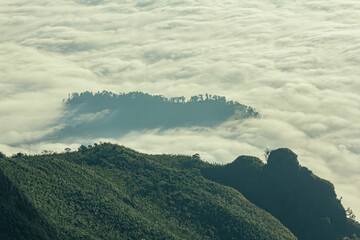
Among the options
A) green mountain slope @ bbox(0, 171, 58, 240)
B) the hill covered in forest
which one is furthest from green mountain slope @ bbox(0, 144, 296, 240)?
green mountain slope @ bbox(0, 171, 58, 240)

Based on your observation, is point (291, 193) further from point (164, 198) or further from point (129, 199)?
point (129, 199)

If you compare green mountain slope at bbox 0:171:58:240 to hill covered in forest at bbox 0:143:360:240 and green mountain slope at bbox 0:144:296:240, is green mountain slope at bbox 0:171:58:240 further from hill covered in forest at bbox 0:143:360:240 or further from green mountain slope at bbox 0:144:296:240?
green mountain slope at bbox 0:144:296:240

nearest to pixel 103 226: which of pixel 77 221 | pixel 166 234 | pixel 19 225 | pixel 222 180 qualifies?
pixel 77 221

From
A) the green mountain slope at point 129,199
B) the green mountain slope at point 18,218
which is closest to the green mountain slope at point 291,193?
the green mountain slope at point 129,199

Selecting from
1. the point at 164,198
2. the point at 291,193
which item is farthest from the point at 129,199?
the point at 291,193

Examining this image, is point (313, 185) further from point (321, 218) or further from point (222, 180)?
point (222, 180)

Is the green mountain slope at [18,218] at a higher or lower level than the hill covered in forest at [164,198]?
higher

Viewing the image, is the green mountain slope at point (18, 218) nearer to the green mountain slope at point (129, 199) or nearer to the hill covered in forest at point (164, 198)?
the hill covered in forest at point (164, 198)
